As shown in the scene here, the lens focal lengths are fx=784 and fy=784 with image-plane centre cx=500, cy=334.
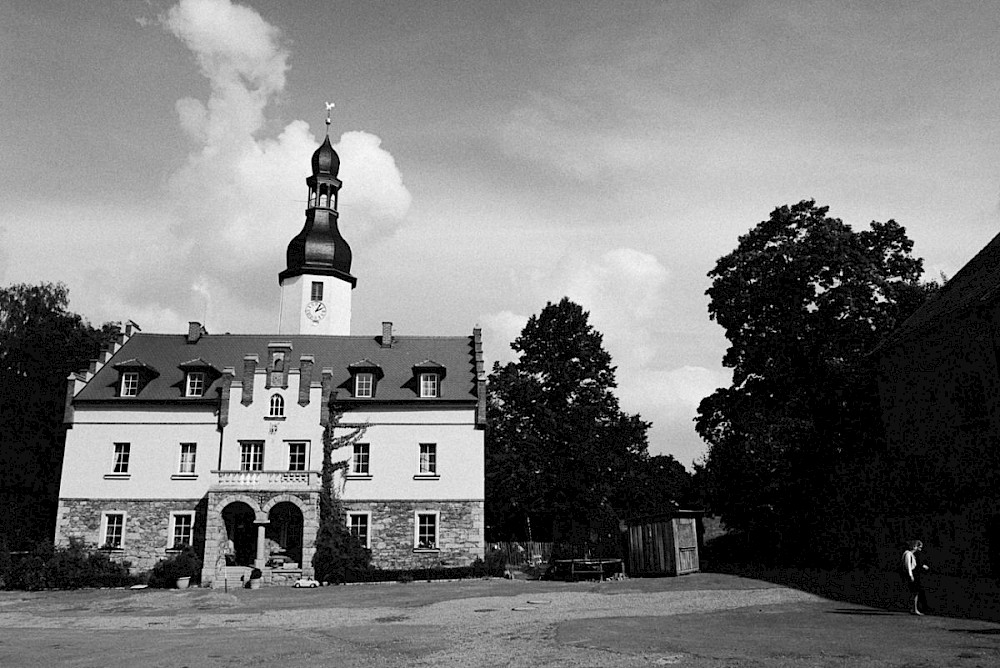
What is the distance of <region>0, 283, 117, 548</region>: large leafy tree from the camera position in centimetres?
4038

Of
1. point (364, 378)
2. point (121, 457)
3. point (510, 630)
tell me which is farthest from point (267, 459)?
point (510, 630)

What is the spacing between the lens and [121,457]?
123 ft

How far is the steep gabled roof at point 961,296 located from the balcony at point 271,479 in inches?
982

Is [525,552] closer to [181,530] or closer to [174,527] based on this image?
[181,530]

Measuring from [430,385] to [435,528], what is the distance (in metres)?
7.00

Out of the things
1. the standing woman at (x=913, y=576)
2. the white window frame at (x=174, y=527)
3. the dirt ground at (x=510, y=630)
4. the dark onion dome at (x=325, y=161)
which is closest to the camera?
the dirt ground at (x=510, y=630)

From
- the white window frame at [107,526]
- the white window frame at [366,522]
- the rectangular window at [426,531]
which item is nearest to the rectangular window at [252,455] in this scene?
the white window frame at [366,522]

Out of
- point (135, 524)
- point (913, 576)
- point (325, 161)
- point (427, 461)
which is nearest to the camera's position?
point (913, 576)

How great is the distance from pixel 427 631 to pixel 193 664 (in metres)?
5.10

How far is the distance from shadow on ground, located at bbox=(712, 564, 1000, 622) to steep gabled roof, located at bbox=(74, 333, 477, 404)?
17.3 meters

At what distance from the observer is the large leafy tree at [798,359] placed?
111 ft

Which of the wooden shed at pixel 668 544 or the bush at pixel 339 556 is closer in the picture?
the wooden shed at pixel 668 544

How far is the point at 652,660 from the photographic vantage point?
1233cm

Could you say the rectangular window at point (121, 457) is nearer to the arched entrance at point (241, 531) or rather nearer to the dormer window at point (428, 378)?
the arched entrance at point (241, 531)
